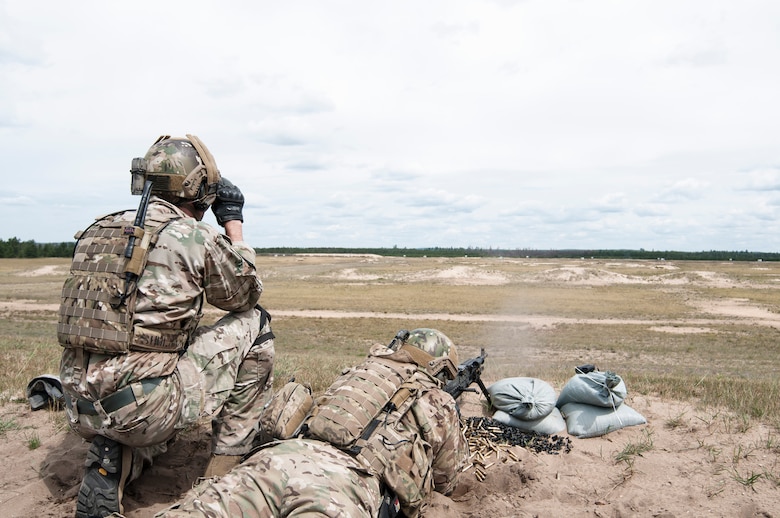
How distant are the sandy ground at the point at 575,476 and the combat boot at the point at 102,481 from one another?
28cm

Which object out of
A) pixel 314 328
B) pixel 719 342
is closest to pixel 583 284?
pixel 719 342

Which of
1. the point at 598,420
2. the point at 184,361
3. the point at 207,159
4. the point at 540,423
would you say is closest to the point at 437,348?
the point at 540,423

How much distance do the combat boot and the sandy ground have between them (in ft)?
0.92

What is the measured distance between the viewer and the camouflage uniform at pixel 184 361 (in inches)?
134

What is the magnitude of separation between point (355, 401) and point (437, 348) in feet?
3.93

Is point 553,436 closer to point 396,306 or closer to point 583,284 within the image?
point 396,306

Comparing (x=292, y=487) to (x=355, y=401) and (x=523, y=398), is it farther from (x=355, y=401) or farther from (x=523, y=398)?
(x=523, y=398)

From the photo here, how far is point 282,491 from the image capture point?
8.93 ft

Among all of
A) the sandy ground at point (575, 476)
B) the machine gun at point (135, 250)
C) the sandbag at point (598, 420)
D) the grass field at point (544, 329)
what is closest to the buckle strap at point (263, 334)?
the machine gun at point (135, 250)

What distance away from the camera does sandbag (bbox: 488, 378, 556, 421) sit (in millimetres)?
5512

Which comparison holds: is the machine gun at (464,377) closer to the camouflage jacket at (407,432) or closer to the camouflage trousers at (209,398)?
the camouflage jacket at (407,432)

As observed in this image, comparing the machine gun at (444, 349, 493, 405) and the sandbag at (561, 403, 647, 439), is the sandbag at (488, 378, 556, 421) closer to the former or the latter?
the sandbag at (561, 403, 647, 439)

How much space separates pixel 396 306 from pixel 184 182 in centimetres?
2461

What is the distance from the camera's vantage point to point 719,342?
59.7ft
